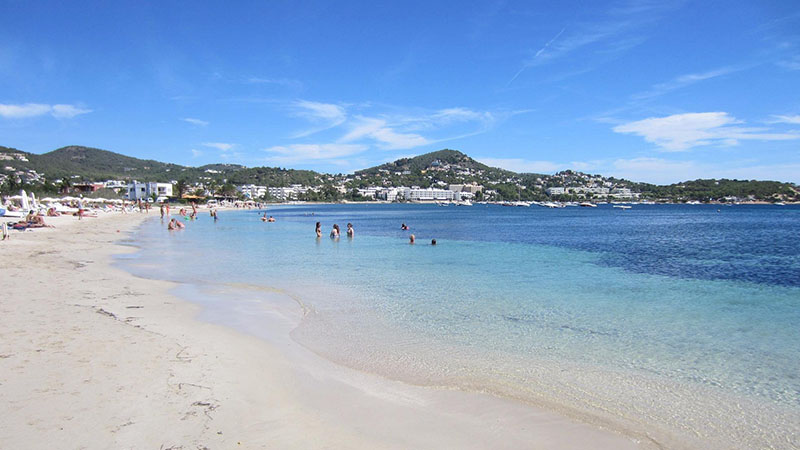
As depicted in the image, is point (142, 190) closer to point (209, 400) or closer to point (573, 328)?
point (573, 328)

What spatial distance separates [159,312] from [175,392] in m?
5.68

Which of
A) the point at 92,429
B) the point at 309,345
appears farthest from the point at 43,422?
the point at 309,345

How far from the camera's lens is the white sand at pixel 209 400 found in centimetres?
504

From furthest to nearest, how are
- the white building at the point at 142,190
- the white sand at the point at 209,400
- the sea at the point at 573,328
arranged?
the white building at the point at 142,190 → the sea at the point at 573,328 → the white sand at the point at 209,400

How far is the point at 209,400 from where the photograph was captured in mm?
5969

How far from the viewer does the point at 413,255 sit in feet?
82.8

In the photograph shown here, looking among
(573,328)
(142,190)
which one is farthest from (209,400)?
(142,190)

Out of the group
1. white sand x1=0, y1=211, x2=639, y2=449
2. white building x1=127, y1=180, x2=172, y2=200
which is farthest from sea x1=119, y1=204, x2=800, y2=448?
white building x1=127, y1=180, x2=172, y2=200

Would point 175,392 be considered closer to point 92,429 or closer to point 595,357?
point 92,429

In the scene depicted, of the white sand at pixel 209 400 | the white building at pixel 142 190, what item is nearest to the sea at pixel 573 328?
the white sand at pixel 209 400

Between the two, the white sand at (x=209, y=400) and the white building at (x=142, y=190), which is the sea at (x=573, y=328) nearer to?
the white sand at (x=209, y=400)

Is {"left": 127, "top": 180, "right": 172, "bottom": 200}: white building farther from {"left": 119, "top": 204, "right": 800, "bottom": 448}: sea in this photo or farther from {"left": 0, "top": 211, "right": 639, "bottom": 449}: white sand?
{"left": 0, "top": 211, "right": 639, "bottom": 449}: white sand

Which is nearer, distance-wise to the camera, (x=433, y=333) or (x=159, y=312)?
(x=433, y=333)

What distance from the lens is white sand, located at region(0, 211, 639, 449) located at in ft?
16.5
